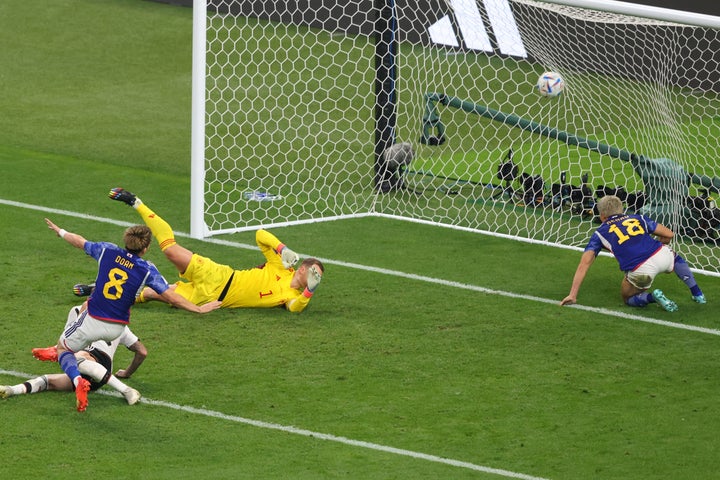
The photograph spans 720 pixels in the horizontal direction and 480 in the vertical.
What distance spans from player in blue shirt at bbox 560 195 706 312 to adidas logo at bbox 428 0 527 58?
393cm

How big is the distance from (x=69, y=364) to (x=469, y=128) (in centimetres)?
861

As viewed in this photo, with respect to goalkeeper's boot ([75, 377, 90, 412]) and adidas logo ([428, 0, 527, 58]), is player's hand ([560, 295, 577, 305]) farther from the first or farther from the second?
goalkeeper's boot ([75, 377, 90, 412])

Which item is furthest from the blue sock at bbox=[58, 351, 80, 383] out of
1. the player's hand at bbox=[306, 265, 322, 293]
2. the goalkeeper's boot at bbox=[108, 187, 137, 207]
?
the player's hand at bbox=[306, 265, 322, 293]

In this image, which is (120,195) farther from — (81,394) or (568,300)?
(568,300)

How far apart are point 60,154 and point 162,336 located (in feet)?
20.2

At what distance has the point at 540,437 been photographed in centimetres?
932

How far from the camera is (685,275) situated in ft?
40.0

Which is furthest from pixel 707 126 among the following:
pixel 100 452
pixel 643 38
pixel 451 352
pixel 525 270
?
pixel 100 452

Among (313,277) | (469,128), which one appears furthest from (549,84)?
(313,277)

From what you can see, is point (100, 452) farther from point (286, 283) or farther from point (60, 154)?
point (60, 154)

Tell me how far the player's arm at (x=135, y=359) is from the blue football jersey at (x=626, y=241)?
4.16 metres

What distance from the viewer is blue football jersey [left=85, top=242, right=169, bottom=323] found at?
9.54 m

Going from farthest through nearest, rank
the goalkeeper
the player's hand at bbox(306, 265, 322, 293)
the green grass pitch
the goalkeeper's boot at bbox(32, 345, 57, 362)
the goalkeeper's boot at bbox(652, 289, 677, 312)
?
the goalkeeper's boot at bbox(652, 289, 677, 312) → the goalkeeper → the player's hand at bbox(306, 265, 322, 293) → the goalkeeper's boot at bbox(32, 345, 57, 362) → the green grass pitch

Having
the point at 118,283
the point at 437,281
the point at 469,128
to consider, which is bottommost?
the point at 437,281
